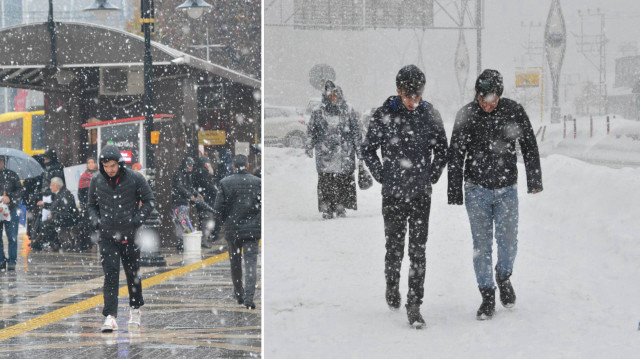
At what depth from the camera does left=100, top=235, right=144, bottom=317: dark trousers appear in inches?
299

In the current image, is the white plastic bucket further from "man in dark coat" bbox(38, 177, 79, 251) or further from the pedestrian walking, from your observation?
the pedestrian walking

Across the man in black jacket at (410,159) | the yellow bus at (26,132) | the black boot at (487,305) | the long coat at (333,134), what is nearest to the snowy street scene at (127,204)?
the long coat at (333,134)

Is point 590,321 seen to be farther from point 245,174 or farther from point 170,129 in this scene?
point 170,129

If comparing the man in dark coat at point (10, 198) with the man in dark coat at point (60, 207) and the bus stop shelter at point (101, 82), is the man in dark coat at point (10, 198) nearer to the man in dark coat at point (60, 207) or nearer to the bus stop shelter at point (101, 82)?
the man in dark coat at point (60, 207)

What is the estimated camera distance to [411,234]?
19.0 ft

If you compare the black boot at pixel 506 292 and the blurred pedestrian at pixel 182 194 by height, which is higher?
the black boot at pixel 506 292

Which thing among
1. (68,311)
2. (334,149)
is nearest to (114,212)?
(68,311)

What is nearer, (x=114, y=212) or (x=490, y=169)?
(x=490, y=169)

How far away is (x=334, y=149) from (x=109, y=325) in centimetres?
395

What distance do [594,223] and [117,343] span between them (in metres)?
5.69

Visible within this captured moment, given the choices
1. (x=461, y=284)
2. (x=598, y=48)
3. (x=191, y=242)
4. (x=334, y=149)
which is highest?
(x=598, y=48)

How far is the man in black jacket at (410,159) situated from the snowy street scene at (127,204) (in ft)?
4.50

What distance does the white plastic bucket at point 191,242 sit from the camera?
14297mm

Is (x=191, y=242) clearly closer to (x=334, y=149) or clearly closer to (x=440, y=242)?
(x=334, y=149)
